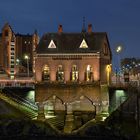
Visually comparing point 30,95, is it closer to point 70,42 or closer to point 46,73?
point 46,73

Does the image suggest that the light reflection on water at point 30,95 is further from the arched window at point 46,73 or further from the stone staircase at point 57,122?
the stone staircase at point 57,122

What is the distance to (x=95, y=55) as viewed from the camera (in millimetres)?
64750

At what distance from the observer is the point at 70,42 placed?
6781 centimetres

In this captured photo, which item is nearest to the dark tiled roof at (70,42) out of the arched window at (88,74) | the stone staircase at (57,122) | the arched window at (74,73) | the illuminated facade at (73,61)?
the illuminated facade at (73,61)

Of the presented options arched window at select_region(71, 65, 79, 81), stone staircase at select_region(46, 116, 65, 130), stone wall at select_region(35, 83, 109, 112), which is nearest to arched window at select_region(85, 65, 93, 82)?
arched window at select_region(71, 65, 79, 81)

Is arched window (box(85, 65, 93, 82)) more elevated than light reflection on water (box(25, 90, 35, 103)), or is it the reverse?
arched window (box(85, 65, 93, 82))

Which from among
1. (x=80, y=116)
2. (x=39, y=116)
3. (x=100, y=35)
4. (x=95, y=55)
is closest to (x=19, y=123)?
(x=39, y=116)

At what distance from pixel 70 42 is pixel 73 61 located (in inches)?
151

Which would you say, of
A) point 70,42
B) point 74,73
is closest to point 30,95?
point 74,73

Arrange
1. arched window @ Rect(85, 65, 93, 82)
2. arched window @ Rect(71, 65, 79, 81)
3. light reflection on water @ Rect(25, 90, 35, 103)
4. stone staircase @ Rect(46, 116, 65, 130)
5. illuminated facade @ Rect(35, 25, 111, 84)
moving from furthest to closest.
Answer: light reflection on water @ Rect(25, 90, 35, 103) → arched window @ Rect(71, 65, 79, 81) → arched window @ Rect(85, 65, 93, 82) → illuminated facade @ Rect(35, 25, 111, 84) → stone staircase @ Rect(46, 116, 65, 130)

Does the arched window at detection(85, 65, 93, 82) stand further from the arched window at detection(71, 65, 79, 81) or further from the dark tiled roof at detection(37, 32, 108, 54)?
the dark tiled roof at detection(37, 32, 108, 54)

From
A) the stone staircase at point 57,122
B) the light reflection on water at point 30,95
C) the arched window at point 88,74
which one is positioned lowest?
the stone staircase at point 57,122

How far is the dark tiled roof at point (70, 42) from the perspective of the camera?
65.9 meters

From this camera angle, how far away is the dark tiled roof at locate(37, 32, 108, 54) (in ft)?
216
